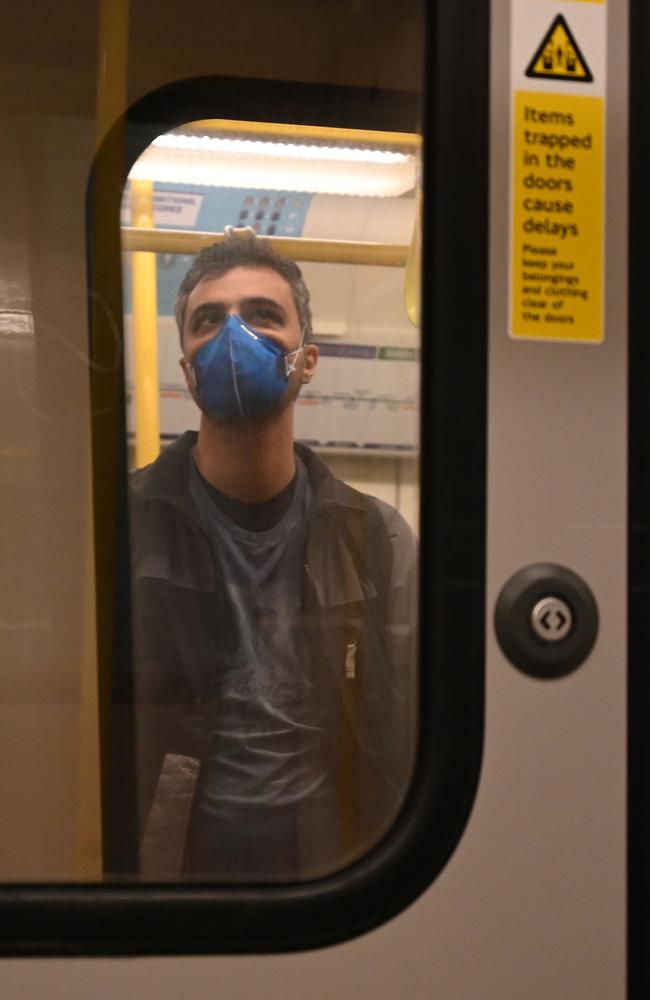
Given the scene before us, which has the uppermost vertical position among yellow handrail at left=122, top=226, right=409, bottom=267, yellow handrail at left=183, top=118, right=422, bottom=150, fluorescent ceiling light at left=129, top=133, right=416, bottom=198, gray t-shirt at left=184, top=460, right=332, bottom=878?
yellow handrail at left=183, top=118, right=422, bottom=150

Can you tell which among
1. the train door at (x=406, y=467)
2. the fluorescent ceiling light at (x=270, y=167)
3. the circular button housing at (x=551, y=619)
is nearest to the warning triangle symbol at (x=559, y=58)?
the train door at (x=406, y=467)

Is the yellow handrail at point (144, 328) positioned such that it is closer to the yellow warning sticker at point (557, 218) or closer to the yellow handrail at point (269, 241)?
the yellow handrail at point (269, 241)

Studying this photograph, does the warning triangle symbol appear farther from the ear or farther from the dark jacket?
the dark jacket

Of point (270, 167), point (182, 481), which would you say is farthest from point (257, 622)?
point (270, 167)

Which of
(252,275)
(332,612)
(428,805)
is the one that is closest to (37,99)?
(252,275)

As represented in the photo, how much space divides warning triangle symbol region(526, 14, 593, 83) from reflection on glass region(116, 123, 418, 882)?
192 millimetres

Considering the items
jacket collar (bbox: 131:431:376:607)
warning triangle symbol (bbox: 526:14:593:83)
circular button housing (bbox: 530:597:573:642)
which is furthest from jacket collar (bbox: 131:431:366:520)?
warning triangle symbol (bbox: 526:14:593:83)

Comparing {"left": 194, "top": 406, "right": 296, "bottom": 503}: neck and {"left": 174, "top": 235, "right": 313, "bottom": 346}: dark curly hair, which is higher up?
{"left": 174, "top": 235, "right": 313, "bottom": 346}: dark curly hair

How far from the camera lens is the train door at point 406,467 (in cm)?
129

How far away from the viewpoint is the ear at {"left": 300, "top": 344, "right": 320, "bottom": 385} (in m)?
1.36

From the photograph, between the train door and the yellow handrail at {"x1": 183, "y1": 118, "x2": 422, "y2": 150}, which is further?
the yellow handrail at {"x1": 183, "y1": 118, "x2": 422, "y2": 150}

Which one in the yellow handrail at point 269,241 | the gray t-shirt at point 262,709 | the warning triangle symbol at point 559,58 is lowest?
the gray t-shirt at point 262,709

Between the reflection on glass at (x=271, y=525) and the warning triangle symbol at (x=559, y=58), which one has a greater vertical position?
the warning triangle symbol at (x=559, y=58)

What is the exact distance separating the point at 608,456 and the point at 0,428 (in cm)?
73
